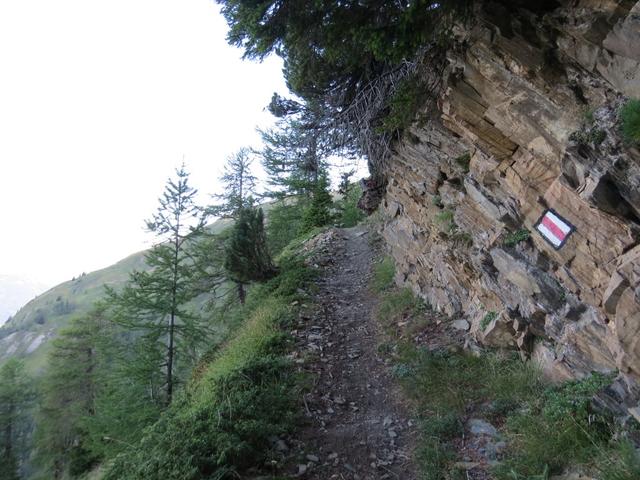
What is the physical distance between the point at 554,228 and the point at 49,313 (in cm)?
15196

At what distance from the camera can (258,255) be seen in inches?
549

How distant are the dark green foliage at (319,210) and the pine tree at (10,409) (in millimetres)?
27575

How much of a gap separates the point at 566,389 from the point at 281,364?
15.2ft

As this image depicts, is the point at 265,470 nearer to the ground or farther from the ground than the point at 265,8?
nearer to the ground

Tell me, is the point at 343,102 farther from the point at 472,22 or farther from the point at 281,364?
the point at 281,364

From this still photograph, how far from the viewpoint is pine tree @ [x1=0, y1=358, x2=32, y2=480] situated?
26312 millimetres

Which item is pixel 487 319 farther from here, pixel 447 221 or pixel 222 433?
pixel 222 433

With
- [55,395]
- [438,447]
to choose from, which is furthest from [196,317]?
[55,395]

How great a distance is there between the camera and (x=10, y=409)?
96.5 ft

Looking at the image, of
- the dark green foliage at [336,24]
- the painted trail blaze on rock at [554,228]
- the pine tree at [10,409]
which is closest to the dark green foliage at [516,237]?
the painted trail blaze on rock at [554,228]

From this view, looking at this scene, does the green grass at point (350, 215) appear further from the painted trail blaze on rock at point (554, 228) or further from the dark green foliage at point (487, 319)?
the painted trail blaze on rock at point (554, 228)

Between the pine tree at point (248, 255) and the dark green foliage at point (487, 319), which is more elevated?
the pine tree at point (248, 255)

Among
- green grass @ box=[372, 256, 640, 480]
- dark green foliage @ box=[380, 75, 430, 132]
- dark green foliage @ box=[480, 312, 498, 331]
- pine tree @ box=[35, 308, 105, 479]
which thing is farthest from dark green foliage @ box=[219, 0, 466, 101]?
pine tree @ box=[35, 308, 105, 479]

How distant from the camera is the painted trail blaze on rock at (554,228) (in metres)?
4.95
